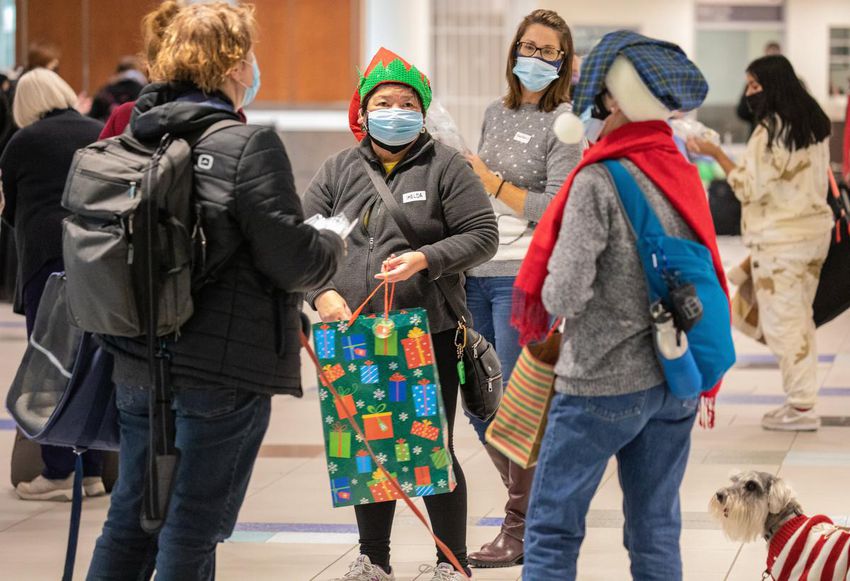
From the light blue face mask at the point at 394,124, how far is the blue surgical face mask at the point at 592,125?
0.70m

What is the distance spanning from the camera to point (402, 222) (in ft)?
13.4

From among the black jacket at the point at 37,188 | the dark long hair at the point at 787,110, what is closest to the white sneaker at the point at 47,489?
the black jacket at the point at 37,188

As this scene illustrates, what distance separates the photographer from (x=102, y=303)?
3.08 meters

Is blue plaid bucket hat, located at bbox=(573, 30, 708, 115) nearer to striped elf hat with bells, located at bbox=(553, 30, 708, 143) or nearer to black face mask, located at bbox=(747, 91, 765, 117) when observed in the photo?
striped elf hat with bells, located at bbox=(553, 30, 708, 143)

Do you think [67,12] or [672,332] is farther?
[67,12]

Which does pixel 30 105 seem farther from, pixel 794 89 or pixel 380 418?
pixel 794 89

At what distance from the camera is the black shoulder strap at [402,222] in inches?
160

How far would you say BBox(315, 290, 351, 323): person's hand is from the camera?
3992 mm

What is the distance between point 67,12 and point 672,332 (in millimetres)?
14698

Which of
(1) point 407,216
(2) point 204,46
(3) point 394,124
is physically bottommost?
(1) point 407,216

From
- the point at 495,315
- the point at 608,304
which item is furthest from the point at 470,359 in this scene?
the point at 608,304

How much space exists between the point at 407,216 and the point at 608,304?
110 cm

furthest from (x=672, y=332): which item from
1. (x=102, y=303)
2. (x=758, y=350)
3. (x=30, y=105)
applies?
(x=758, y=350)

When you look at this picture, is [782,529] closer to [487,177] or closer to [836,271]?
[487,177]
